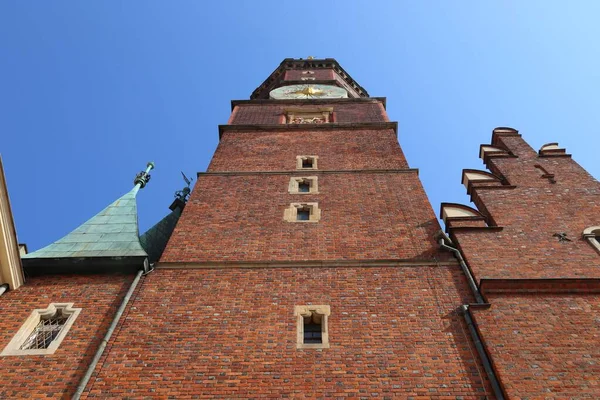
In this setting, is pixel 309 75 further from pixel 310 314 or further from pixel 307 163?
pixel 310 314

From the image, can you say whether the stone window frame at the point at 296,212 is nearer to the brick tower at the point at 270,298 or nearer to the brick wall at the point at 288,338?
the brick tower at the point at 270,298

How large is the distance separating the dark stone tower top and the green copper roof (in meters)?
16.4

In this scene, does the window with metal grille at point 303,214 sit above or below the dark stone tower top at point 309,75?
below

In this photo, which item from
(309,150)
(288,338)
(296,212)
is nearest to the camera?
(288,338)

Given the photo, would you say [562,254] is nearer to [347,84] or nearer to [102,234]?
[102,234]

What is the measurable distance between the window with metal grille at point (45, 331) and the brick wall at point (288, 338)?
124 centimetres

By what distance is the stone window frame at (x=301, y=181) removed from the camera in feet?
46.6

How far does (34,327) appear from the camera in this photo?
31.3ft

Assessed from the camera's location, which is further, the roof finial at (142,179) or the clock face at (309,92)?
the clock face at (309,92)

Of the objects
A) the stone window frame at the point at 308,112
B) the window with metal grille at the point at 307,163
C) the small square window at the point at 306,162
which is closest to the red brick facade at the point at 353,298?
the small square window at the point at 306,162

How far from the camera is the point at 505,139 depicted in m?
17.1

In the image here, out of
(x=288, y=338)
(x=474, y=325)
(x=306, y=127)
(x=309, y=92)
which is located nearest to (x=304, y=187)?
(x=306, y=127)

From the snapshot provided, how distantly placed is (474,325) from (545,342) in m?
1.01

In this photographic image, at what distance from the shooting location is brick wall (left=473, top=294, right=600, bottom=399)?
7.39 meters
